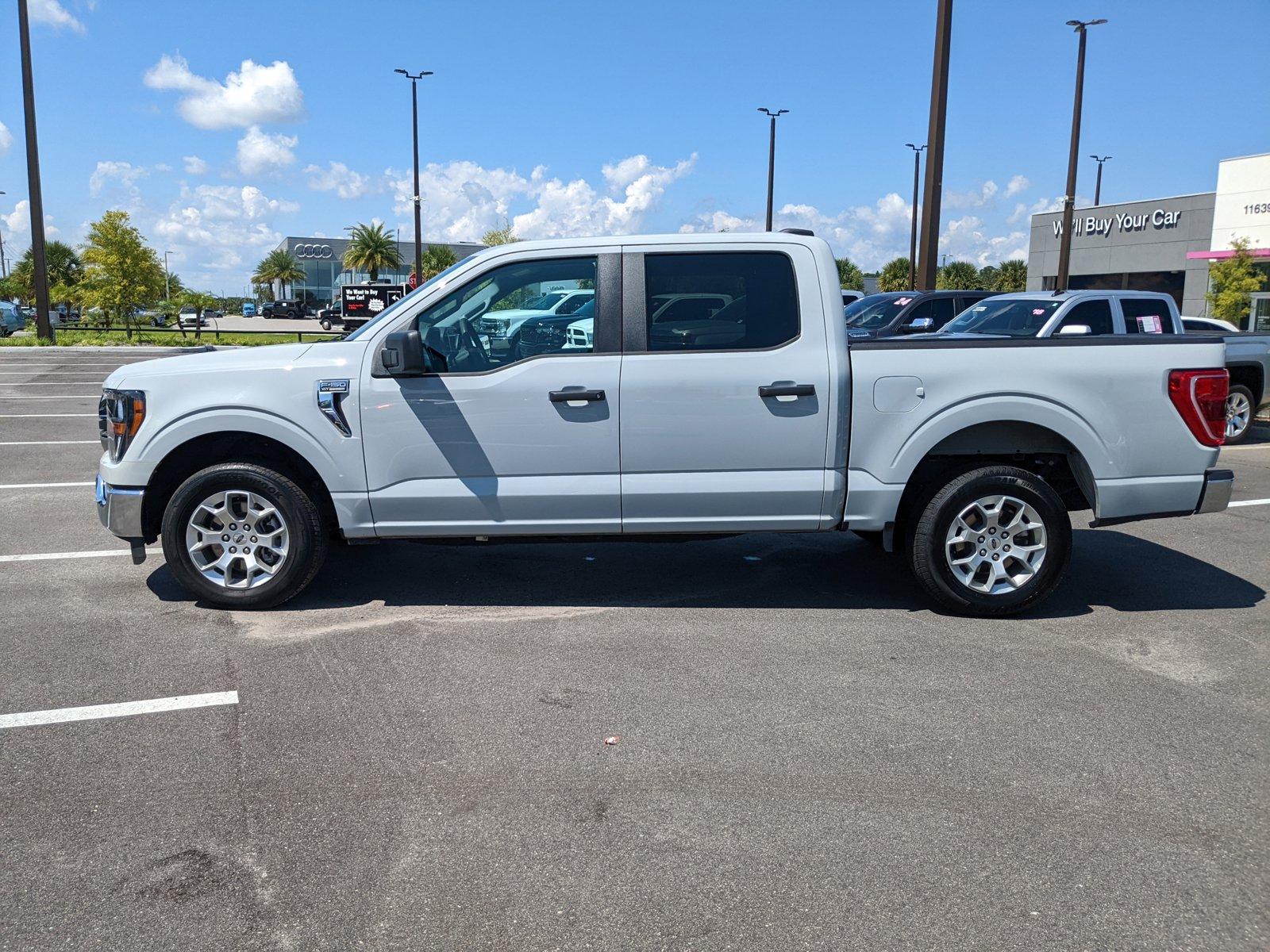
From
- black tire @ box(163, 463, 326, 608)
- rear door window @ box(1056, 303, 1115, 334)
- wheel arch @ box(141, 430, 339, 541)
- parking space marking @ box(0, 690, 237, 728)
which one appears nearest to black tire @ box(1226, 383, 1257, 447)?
rear door window @ box(1056, 303, 1115, 334)

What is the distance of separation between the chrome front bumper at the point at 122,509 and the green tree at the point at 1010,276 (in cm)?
7120

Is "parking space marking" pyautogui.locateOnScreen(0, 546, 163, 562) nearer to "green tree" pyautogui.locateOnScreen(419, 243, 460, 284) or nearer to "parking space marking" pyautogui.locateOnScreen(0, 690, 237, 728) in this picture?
"parking space marking" pyautogui.locateOnScreen(0, 690, 237, 728)

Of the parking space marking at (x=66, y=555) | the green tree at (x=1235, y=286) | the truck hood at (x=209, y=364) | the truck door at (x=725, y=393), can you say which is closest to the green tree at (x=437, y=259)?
the green tree at (x=1235, y=286)

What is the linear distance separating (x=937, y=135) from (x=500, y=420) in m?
13.2

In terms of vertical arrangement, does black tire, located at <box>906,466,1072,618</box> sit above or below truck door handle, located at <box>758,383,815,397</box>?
below

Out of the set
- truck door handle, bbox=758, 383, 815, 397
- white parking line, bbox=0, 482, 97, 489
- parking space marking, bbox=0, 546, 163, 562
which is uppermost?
truck door handle, bbox=758, 383, 815, 397

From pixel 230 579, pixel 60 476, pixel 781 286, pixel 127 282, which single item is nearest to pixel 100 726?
pixel 230 579

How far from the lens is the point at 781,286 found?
553 cm

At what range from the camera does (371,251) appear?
83.2m

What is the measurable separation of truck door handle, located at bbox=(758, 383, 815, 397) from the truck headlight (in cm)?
329

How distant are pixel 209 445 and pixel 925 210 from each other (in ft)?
45.5

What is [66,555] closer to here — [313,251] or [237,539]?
[237,539]

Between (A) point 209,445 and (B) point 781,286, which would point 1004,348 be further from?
(A) point 209,445

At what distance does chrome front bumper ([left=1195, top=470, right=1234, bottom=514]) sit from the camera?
18.6ft
